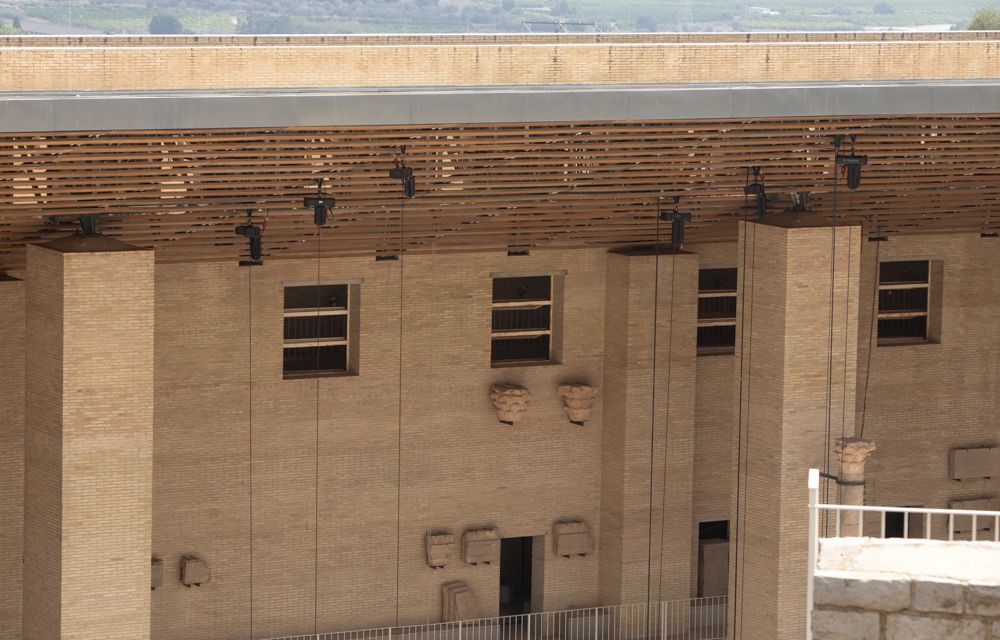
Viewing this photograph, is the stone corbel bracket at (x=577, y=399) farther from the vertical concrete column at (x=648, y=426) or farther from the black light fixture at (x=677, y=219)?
the black light fixture at (x=677, y=219)

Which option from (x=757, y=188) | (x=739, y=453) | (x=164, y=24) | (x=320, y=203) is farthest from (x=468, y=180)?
(x=164, y=24)

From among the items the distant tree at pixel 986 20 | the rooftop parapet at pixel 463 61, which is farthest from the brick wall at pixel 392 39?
the distant tree at pixel 986 20

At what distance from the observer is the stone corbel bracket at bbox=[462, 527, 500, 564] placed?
2300 centimetres

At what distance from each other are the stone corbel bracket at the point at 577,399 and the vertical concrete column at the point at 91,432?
6.80m

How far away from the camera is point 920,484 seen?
83.5 ft

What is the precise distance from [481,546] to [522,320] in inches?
118

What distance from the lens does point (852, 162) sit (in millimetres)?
18922

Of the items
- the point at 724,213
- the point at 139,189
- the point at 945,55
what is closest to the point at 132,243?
the point at 139,189

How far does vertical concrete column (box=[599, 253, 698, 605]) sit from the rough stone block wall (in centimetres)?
1385

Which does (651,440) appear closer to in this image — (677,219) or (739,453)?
(739,453)

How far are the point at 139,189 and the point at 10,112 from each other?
2.44m

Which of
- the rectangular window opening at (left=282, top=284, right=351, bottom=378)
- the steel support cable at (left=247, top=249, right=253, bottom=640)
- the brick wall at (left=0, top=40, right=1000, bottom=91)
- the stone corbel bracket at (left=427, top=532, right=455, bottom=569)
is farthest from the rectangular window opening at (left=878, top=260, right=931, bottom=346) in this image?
the steel support cable at (left=247, top=249, right=253, bottom=640)

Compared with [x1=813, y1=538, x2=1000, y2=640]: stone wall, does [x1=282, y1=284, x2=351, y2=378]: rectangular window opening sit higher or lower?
higher

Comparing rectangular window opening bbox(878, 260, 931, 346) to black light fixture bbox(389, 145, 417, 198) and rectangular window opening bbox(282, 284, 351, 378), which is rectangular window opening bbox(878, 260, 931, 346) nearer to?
rectangular window opening bbox(282, 284, 351, 378)
